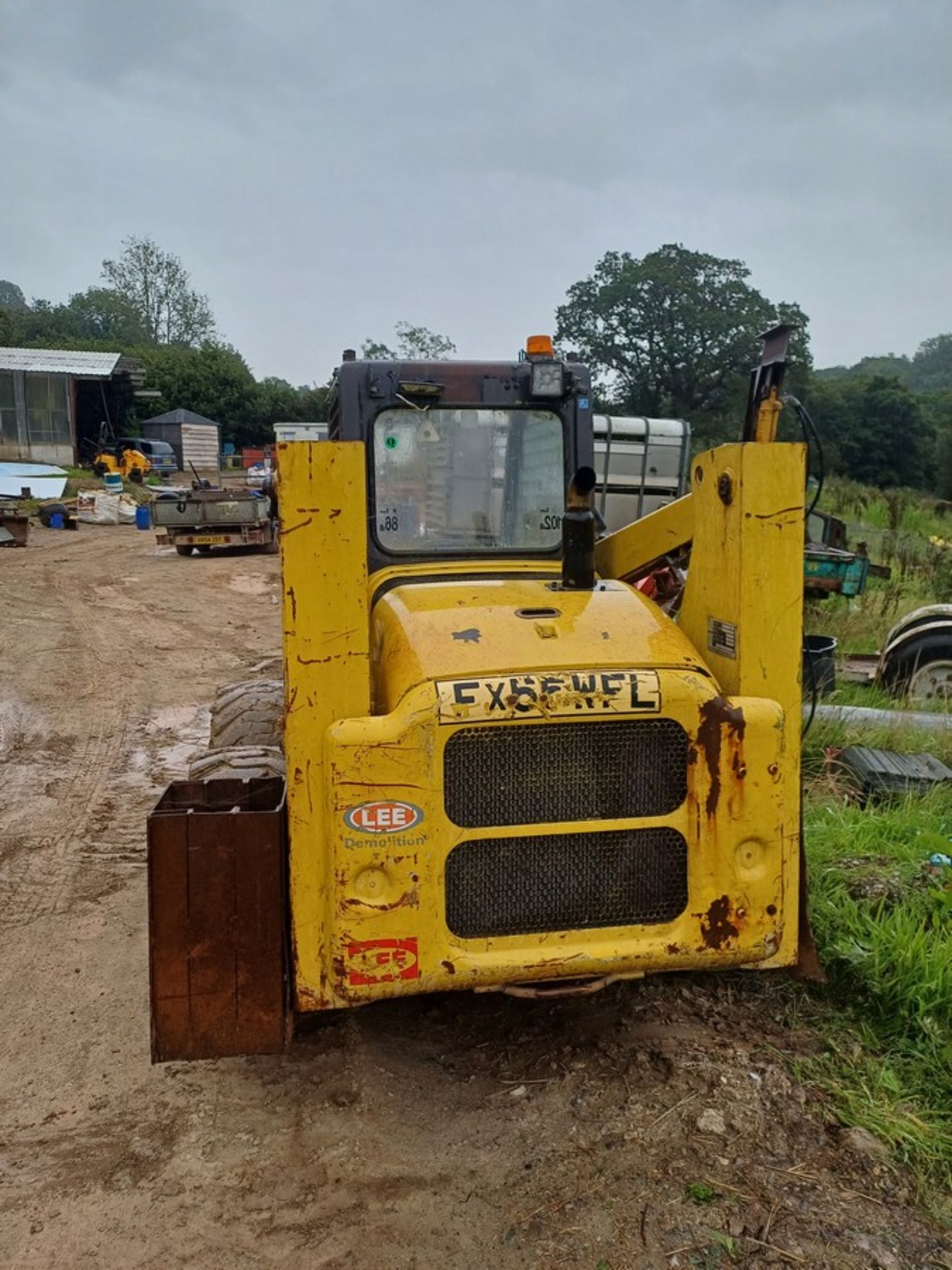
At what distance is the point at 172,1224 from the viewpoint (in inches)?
96.3

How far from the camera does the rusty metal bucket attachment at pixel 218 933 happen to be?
2.60m

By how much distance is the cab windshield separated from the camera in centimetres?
381

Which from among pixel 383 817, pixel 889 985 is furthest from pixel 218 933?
pixel 889 985

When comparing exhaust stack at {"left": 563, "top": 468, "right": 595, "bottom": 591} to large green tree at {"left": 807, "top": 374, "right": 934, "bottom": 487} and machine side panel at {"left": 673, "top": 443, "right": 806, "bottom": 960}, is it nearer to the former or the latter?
machine side panel at {"left": 673, "top": 443, "right": 806, "bottom": 960}

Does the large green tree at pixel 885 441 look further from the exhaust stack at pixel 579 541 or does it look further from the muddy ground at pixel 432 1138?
the muddy ground at pixel 432 1138

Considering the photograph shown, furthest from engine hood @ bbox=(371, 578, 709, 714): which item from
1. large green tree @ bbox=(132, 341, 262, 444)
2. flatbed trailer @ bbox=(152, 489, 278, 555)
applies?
large green tree @ bbox=(132, 341, 262, 444)

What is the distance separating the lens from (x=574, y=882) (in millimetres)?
2721

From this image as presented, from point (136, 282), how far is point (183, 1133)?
76.9 m

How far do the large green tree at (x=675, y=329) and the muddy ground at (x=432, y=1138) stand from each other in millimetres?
40029

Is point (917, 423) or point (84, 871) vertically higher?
point (917, 423)

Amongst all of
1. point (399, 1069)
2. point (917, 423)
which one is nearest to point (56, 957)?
point (399, 1069)

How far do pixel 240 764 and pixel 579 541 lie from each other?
1393 mm

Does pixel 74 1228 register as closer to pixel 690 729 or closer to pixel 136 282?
pixel 690 729

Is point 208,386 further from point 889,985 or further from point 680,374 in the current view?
point 889,985
